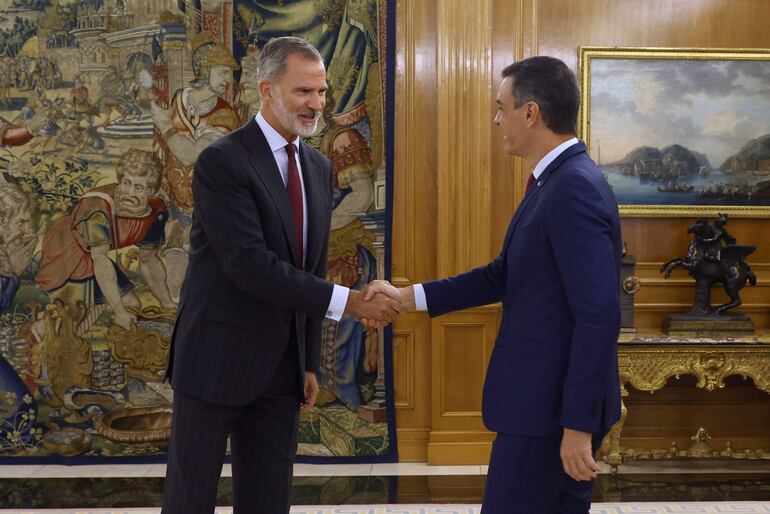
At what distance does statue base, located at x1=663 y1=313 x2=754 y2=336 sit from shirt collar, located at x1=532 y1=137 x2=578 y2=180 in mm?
2692

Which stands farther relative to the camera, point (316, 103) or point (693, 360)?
point (693, 360)

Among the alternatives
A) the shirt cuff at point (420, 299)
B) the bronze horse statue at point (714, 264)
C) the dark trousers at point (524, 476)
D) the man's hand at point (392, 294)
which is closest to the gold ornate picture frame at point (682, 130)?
the bronze horse statue at point (714, 264)

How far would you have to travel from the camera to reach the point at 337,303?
9.06ft

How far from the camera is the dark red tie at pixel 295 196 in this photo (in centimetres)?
274

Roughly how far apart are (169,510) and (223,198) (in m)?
0.96

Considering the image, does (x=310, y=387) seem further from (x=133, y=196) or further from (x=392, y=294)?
(x=133, y=196)

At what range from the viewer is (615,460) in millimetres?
4641

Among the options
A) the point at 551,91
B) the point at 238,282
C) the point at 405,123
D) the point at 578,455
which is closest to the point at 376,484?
the point at 405,123

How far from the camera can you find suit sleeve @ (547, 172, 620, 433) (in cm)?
210

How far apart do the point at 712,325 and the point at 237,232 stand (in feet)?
10.2

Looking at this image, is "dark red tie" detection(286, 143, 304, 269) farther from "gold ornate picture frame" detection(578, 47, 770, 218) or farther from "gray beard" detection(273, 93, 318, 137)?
"gold ornate picture frame" detection(578, 47, 770, 218)

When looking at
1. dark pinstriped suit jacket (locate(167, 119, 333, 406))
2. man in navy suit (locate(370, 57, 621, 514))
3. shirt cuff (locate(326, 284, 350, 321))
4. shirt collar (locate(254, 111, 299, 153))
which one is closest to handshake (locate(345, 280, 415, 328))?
shirt cuff (locate(326, 284, 350, 321))

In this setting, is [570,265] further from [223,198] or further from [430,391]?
[430,391]

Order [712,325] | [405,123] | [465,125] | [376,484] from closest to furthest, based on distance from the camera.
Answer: [376,484]
[712,325]
[465,125]
[405,123]
